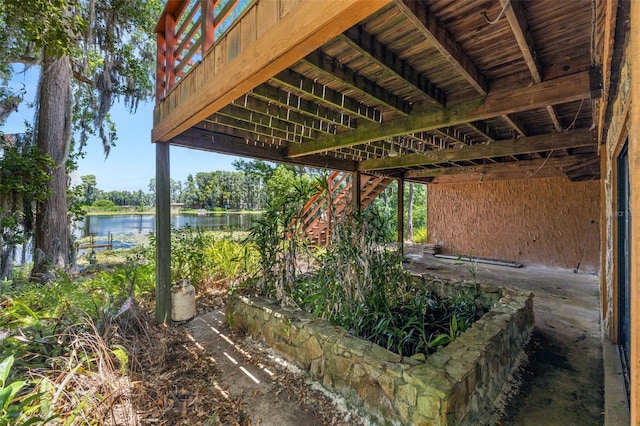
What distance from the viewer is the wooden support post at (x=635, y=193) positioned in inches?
26.6

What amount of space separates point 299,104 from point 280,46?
4.79 ft

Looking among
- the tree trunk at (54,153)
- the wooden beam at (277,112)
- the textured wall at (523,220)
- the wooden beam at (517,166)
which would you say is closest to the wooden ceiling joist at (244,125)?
the wooden beam at (277,112)

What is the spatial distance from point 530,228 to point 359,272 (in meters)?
6.23

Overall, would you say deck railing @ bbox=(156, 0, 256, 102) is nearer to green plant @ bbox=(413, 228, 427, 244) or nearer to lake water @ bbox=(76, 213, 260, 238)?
lake water @ bbox=(76, 213, 260, 238)

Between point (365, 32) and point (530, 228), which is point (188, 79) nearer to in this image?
point (365, 32)

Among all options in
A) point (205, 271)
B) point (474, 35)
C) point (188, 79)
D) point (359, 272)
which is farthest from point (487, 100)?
point (205, 271)

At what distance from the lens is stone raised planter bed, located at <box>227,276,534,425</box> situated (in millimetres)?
1718

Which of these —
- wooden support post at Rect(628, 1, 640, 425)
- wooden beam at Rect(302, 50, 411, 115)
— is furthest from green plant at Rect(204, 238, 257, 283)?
wooden support post at Rect(628, 1, 640, 425)

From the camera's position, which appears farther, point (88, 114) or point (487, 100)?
point (88, 114)

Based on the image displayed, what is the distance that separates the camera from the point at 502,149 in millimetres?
4152

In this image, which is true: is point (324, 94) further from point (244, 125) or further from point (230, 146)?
point (230, 146)

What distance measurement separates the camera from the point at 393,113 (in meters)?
3.24

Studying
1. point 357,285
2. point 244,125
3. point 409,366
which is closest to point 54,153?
point 244,125

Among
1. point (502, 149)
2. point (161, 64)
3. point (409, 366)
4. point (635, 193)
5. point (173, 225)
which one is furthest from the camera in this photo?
point (173, 225)
